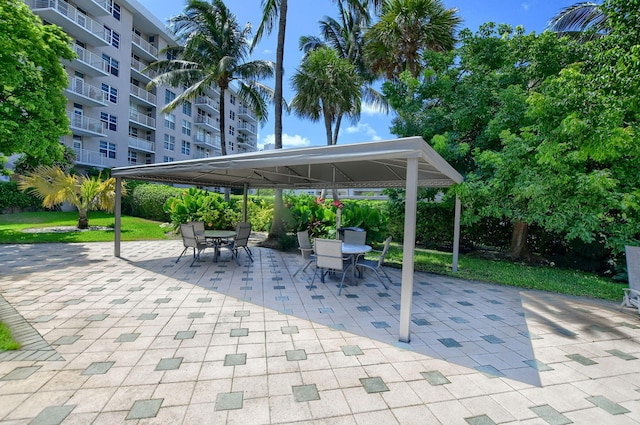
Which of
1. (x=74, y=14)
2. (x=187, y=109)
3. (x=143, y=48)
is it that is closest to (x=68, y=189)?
(x=74, y=14)

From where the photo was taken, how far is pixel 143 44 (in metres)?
25.2

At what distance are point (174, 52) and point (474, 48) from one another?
1575 centimetres

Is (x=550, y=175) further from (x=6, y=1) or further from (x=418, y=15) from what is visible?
(x=6, y=1)

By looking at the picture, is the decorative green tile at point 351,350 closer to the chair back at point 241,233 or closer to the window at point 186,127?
the chair back at point 241,233

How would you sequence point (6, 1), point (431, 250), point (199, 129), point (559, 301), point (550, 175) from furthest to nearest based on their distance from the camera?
point (199, 129) → point (431, 250) → point (6, 1) → point (550, 175) → point (559, 301)

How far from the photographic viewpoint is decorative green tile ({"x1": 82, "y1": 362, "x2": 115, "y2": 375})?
275cm

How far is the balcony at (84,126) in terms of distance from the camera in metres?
19.3

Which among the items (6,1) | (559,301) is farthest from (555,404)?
(6,1)

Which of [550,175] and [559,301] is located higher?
[550,175]

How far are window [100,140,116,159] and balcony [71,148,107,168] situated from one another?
0.44m

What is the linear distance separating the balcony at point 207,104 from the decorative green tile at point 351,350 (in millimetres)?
34986

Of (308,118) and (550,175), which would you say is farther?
(308,118)

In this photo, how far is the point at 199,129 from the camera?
3494 centimetres

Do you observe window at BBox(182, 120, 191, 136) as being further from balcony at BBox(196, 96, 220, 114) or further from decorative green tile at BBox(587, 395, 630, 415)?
decorative green tile at BBox(587, 395, 630, 415)
